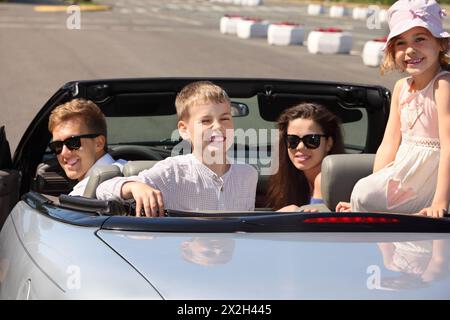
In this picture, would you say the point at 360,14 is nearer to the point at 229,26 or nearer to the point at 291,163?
the point at 229,26

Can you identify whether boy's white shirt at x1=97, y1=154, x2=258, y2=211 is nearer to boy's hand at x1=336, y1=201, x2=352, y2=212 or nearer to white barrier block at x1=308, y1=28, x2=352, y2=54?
boy's hand at x1=336, y1=201, x2=352, y2=212

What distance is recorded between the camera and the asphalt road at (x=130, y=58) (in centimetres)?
1995

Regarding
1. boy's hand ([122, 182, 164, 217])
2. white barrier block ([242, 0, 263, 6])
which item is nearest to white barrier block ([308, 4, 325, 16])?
white barrier block ([242, 0, 263, 6])

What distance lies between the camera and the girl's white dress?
13.6ft

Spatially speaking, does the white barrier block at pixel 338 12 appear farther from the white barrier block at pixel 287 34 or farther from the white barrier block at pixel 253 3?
the white barrier block at pixel 287 34

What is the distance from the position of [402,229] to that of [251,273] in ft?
2.41

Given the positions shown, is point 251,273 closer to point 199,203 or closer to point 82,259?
point 82,259

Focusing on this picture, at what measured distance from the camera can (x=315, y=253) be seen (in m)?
3.23

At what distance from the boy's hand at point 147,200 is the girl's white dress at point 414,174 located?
787 millimetres

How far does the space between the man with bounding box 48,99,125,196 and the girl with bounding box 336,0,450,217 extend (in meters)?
1.18

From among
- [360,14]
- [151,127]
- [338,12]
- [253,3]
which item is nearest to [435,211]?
[151,127]

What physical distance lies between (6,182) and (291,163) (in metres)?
1.36

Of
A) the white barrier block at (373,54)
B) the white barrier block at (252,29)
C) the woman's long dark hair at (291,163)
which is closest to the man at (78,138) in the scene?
the woman's long dark hair at (291,163)

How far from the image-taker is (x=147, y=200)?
3.88 meters
